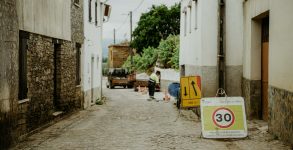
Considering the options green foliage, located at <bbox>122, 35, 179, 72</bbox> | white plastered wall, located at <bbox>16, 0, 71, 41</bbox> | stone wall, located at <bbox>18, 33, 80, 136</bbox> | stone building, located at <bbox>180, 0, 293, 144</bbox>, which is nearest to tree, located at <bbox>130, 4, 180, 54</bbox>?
green foliage, located at <bbox>122, 35, 179, 72</bbox>

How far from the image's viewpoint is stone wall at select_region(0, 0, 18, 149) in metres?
9.88

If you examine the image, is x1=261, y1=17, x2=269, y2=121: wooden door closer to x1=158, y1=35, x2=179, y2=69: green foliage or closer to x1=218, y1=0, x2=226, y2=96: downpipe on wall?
x1=218, y1=0, x2=226, y2=96: downpipe on wall

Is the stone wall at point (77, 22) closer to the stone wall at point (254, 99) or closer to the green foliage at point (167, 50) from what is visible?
the stone wall at point (254, 99)

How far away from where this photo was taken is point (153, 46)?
6278 cm

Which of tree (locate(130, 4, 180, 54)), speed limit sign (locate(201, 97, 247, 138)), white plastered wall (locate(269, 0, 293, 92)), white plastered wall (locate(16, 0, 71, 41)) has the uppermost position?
tree (locate(130, 4, 180, 54))

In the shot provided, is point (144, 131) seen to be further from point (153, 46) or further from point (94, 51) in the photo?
point (153, 46)

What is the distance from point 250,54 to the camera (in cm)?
1505

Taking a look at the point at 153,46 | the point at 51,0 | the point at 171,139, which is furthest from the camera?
the point at 153,46

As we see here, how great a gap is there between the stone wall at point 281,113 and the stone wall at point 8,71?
231 inches

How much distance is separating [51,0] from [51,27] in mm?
818

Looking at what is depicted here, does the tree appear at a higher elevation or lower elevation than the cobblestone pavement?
higher

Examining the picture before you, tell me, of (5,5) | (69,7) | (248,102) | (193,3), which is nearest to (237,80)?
(248,102)

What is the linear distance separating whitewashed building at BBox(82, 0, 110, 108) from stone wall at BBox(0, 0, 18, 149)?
10.2 m

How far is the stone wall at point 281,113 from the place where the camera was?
399 inches
